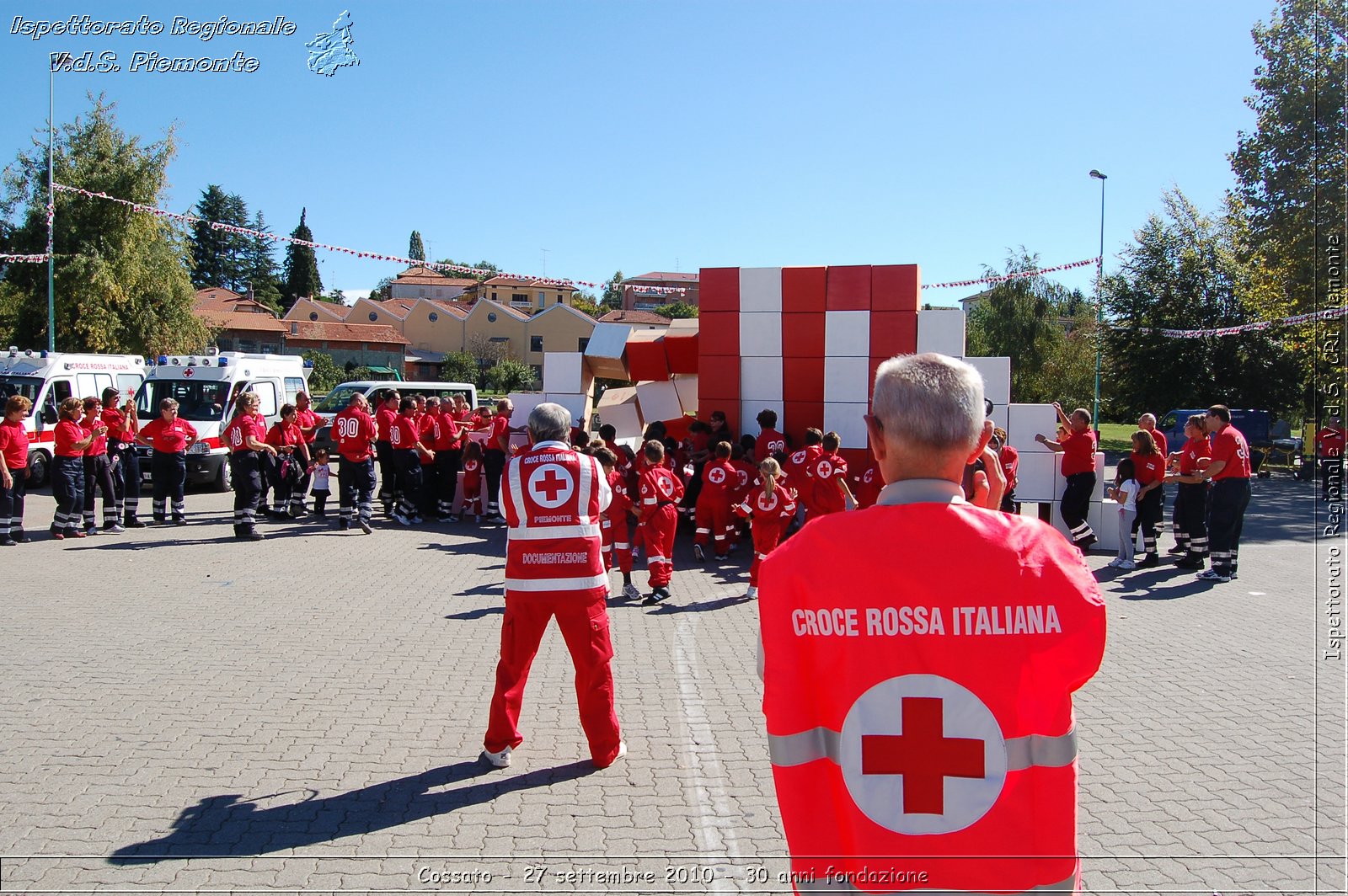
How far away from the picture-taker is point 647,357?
49.8 feet

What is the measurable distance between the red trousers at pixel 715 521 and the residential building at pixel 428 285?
8275 centimetres

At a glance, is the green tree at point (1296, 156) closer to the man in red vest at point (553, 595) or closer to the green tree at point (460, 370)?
the man in red vest at point (553, 595)

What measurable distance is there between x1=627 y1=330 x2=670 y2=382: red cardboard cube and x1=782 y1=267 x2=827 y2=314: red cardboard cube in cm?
249

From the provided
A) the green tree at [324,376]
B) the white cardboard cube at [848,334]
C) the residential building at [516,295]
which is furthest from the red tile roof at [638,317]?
the white cardboard cube at [848,334]

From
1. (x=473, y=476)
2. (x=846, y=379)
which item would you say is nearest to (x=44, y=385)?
(x=473, y=476)

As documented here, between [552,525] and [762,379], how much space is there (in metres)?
9.21

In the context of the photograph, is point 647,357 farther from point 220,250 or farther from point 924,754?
point 220,250

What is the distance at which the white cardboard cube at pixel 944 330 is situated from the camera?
12859 mm

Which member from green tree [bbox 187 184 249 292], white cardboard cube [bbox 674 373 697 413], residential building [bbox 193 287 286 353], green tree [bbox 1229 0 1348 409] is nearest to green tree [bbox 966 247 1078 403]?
green tree [bbox 1229 0 1348 409]

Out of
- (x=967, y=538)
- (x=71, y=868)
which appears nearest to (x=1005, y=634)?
(x=967, y=538)

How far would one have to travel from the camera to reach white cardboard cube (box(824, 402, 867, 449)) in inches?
531

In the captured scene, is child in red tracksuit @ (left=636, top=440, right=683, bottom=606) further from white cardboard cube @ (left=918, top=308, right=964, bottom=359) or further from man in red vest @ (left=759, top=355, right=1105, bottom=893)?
man in red vest @ (left=759, top=355, right=1105, bottom=893)

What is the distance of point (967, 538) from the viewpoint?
6.04ft

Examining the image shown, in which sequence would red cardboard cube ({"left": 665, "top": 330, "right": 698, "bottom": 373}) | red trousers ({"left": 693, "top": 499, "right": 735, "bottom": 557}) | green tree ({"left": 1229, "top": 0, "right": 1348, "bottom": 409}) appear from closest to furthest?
red trousers ({"left": 693, "top": 499, "right": 735, "bottom": 557}), red cardboard cube ({"left": 665, "top": 330, "right": 698, "bottom": 373}), green tree ({"left": 1229, "top": 0, "right": 1348, "bottom": 409})
